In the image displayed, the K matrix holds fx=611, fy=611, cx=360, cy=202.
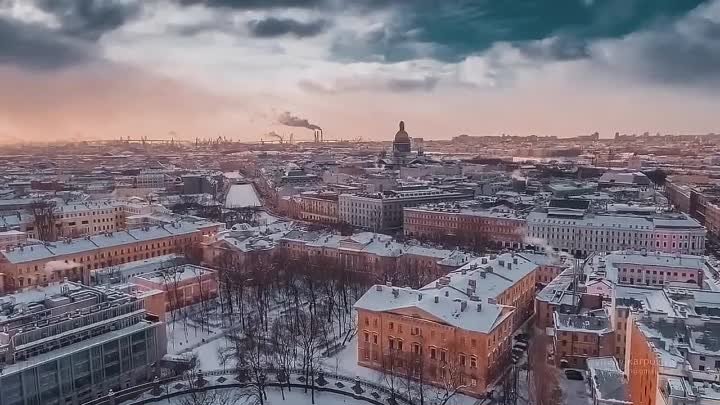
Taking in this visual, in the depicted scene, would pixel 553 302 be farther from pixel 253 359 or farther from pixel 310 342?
pixel 253 359

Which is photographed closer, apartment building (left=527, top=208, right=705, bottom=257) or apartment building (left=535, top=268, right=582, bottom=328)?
apartment building (left=535, top=268, right=582, bottom=328)

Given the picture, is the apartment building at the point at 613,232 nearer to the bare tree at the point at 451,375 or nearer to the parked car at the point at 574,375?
the parked car at the point at 574,375

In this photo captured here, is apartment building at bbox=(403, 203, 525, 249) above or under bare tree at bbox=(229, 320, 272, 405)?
above

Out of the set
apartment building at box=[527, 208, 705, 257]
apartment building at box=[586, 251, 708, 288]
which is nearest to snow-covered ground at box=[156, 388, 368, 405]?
apartment building at box=[586, 251, 708, 288]

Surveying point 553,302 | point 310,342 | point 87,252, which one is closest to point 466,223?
point 553,302

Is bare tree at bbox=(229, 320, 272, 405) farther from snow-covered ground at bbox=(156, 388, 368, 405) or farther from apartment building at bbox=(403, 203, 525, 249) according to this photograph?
apartment building at bbox=(403, 203, 525, 249)

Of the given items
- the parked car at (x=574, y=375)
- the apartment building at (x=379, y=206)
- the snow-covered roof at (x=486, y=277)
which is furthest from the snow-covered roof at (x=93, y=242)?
the parked car at (x=574, y=375)

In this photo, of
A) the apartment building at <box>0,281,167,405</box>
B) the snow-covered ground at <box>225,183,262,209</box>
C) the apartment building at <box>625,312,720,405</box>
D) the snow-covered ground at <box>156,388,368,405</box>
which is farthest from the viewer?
the snow-covered ground at <box>225,183,262,209</box>
